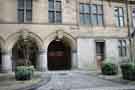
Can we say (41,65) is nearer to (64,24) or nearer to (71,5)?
(64,24)

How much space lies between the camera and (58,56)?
19.5m

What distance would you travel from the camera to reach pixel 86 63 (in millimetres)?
17922

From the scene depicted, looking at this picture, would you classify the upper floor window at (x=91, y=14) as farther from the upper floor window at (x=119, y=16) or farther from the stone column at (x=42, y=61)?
the stone column at (x=42, y=61)

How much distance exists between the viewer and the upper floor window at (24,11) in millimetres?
16812

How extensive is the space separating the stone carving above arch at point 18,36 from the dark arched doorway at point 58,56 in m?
2.74

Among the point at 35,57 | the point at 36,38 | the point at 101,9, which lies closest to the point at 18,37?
the point at 36,38

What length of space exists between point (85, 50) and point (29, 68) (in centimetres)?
824

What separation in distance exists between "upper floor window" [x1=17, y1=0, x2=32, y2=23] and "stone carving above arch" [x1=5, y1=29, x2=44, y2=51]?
1226 millimetres

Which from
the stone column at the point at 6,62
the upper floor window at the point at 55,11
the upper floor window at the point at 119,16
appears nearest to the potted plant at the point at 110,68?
the upper floor window at the point at 55,11

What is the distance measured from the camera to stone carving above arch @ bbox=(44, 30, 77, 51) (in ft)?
55.5

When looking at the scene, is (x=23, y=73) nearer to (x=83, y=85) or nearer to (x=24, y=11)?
(x=83, y=85)

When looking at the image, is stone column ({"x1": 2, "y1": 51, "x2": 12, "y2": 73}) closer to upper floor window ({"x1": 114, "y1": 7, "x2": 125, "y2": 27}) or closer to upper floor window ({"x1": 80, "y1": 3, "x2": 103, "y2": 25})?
upper floor window ({"x1": 80, "y1": 3, "x2": 103, "y2": 25})

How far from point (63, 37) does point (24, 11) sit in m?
4.57

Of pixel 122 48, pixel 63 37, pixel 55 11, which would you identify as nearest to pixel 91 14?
pixel 55 11
